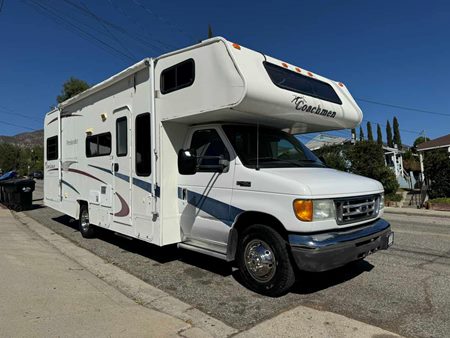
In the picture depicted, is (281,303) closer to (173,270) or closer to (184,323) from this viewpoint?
(184,323)

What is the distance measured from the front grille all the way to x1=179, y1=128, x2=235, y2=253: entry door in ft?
4.59

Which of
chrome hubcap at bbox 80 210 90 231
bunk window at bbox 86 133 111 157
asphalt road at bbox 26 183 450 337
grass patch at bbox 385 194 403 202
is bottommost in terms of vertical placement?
asphalt road at bbox 26 183 450 337

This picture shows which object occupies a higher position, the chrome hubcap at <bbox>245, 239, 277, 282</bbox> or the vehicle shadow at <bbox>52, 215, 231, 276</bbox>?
the chrome hubcap at <bbox>245, 239, 277, 282</bbox>

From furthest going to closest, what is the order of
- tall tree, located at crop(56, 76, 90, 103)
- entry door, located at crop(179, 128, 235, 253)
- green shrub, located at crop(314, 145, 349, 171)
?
1. tall tree, located at crop(56, 76, 90, 103)
2. green shrub, located at crop(314, 145, 349, 171)
3. entry door, located at crop(179, 128, 235, 253)

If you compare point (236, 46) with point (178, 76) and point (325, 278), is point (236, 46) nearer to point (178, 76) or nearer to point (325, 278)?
point (178, 76)

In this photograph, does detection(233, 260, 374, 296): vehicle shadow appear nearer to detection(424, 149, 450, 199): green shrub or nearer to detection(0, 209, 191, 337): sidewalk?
detection(0, 209, 191, 337): sidewalk

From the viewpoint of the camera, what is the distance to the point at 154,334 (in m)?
3.71

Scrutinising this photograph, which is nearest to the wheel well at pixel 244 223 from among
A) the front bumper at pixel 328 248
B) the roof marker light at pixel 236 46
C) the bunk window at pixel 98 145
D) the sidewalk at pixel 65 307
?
the front bumper at pixel 328 248

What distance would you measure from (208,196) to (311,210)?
1652mm

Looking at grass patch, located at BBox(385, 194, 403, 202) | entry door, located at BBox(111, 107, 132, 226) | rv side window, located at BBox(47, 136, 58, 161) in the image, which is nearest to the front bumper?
entry door, located at BBox(111, 107, 132, 226)

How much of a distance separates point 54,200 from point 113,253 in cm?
409

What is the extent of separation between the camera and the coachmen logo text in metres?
5.46

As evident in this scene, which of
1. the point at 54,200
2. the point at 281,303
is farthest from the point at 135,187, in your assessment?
the point at 54,200

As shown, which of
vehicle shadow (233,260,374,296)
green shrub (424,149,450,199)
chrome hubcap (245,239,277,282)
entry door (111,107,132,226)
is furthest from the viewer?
green shrub (424,149,450,199)
